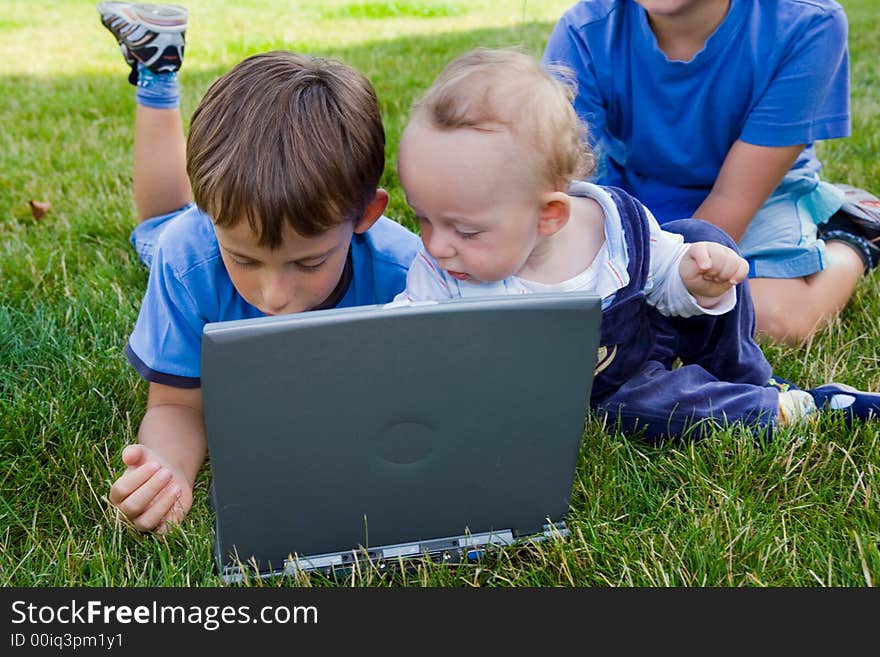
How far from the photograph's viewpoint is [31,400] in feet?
5.87

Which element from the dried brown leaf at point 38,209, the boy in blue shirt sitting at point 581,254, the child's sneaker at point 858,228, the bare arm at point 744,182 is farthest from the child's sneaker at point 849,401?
the dried brown leaf at point 38,209

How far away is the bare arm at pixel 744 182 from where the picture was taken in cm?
216

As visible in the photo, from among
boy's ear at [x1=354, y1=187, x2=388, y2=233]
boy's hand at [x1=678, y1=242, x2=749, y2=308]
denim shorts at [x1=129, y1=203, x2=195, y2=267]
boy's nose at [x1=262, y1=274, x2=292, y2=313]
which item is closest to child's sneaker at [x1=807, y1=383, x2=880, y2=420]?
boy's hand at [x1=678, y1=242, x2=749, y2=308]

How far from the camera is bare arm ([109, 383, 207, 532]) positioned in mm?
1427

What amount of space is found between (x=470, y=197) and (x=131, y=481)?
0.69 meters

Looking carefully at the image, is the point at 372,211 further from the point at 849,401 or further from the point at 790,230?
the point at 790,230

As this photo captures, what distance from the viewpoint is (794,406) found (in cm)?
176

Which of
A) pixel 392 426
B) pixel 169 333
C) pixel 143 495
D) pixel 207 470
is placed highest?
pixel 392 426

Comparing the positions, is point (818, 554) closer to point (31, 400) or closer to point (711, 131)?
point (711, 131)

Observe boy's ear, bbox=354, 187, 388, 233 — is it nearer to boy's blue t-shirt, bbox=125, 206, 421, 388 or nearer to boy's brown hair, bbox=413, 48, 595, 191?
boy's brown hair, bbox=413, 48, 595, 191

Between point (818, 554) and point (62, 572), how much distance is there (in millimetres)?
1153

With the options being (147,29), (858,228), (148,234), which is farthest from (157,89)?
(858,228)

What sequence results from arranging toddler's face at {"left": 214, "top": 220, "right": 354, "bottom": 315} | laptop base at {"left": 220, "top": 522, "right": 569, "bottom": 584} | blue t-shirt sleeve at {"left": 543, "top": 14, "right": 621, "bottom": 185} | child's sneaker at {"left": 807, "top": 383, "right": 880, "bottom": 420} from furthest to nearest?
blue t-shirt sleeve at {"left": 543, "top": 14, "right": 621, "bottom": 185}, child's sneaker at {"left": 807, "top": 383, "right": 880, "bottom": 420}, toddler's face at {"left": 214, "top": 220, "right": 354, "bottom": 315}, laptop base at {"left": 220, "top": 522, "right": 569, "bottom": 584}

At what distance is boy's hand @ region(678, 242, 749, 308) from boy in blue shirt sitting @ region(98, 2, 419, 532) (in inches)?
21.0
